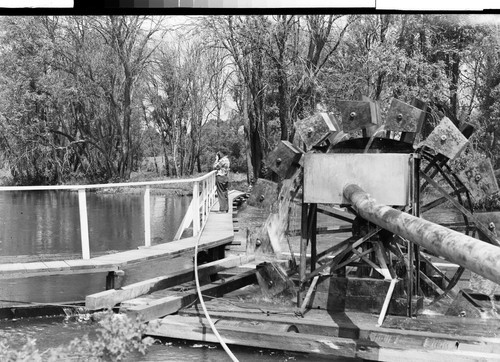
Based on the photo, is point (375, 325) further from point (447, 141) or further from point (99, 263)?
point (99, 263)

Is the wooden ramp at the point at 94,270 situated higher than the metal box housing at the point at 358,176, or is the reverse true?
the metal box housing at the point at 358,176

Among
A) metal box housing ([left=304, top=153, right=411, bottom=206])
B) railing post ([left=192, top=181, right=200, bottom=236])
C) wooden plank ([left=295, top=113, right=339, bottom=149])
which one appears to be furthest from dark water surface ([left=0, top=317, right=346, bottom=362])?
railing post ([left=192, top=181, right=200, bottom=236])

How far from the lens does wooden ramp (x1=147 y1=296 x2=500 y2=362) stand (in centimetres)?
443

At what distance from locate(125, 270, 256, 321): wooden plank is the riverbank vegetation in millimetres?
9169

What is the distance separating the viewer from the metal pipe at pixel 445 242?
229 cm

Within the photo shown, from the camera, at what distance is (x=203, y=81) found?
21.9m

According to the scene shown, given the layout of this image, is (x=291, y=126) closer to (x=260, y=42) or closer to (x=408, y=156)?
(x=260, y=42)

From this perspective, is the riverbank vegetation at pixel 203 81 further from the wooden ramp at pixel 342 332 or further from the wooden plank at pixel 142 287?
the wooden ramp at pixel 342 332

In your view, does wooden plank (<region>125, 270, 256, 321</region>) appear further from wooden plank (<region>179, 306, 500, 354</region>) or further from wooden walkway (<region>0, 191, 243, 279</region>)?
wooden walkway (<region>0, 191, 243, 279</region>)

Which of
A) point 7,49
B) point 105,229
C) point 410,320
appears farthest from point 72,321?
point 7,49

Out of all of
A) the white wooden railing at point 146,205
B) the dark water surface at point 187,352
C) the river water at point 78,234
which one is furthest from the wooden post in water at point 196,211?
the dark water surface at point 187,352

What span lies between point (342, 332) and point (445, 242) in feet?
7.25

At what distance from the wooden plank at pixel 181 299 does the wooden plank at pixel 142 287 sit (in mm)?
246

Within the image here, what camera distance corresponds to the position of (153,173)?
23453 millimetres
